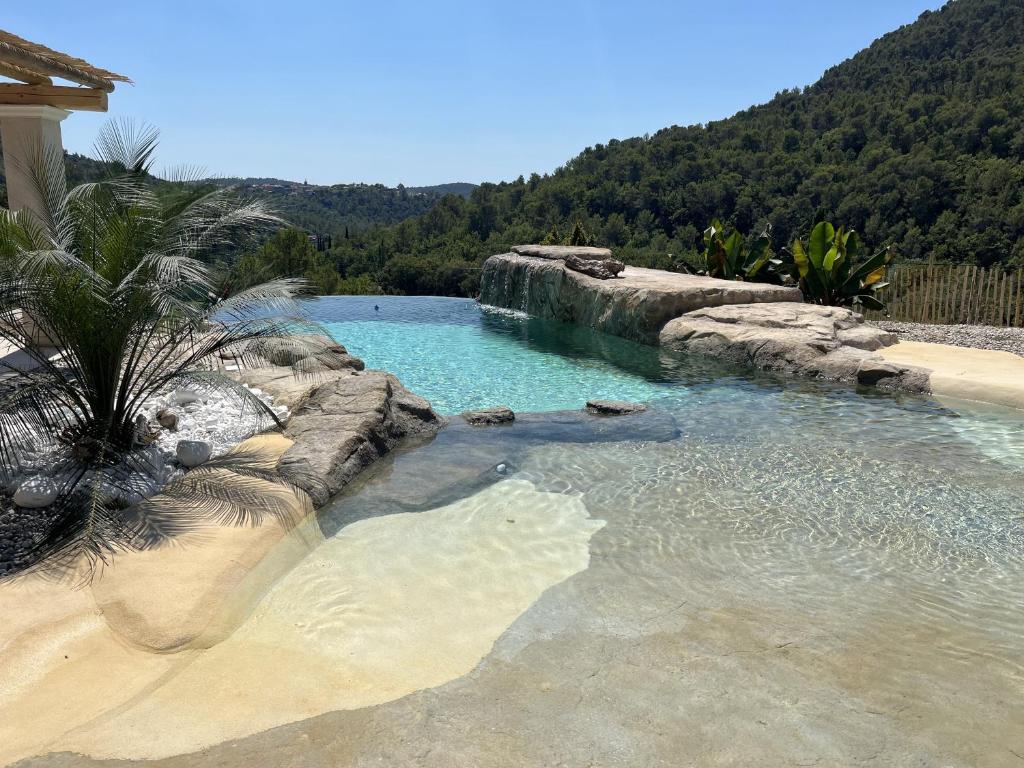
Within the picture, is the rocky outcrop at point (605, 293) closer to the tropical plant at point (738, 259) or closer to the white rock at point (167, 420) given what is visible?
the tropical plant at point (738, 259)

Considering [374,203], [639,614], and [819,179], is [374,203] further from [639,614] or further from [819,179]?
[639,614]

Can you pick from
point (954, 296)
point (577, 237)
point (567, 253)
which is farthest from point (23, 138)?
point (577, 237)

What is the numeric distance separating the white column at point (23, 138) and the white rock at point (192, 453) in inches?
149

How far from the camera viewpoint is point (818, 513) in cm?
457

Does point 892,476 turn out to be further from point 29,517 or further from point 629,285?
point 629,285

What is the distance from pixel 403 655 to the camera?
3.02m

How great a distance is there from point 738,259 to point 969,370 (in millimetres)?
5371

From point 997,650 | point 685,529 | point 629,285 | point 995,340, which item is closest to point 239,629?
point 685,529

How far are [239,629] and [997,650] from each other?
325 centimetres

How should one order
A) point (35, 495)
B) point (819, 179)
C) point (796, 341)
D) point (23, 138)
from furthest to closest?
point (819, 179) < point (796, 341) < point (23, 138) < point (35, 495)

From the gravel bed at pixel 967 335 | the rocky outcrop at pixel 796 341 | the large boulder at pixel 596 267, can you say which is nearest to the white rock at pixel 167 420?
the rocky outcrop at pixel 796 341

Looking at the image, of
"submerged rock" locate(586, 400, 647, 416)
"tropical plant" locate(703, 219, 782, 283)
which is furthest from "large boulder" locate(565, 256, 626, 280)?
"submerged rock" locate(586, 400, 647, 416)

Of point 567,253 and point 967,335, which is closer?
point 967,335

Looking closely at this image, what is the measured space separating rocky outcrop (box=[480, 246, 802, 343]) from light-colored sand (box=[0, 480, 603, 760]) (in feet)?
22.8
